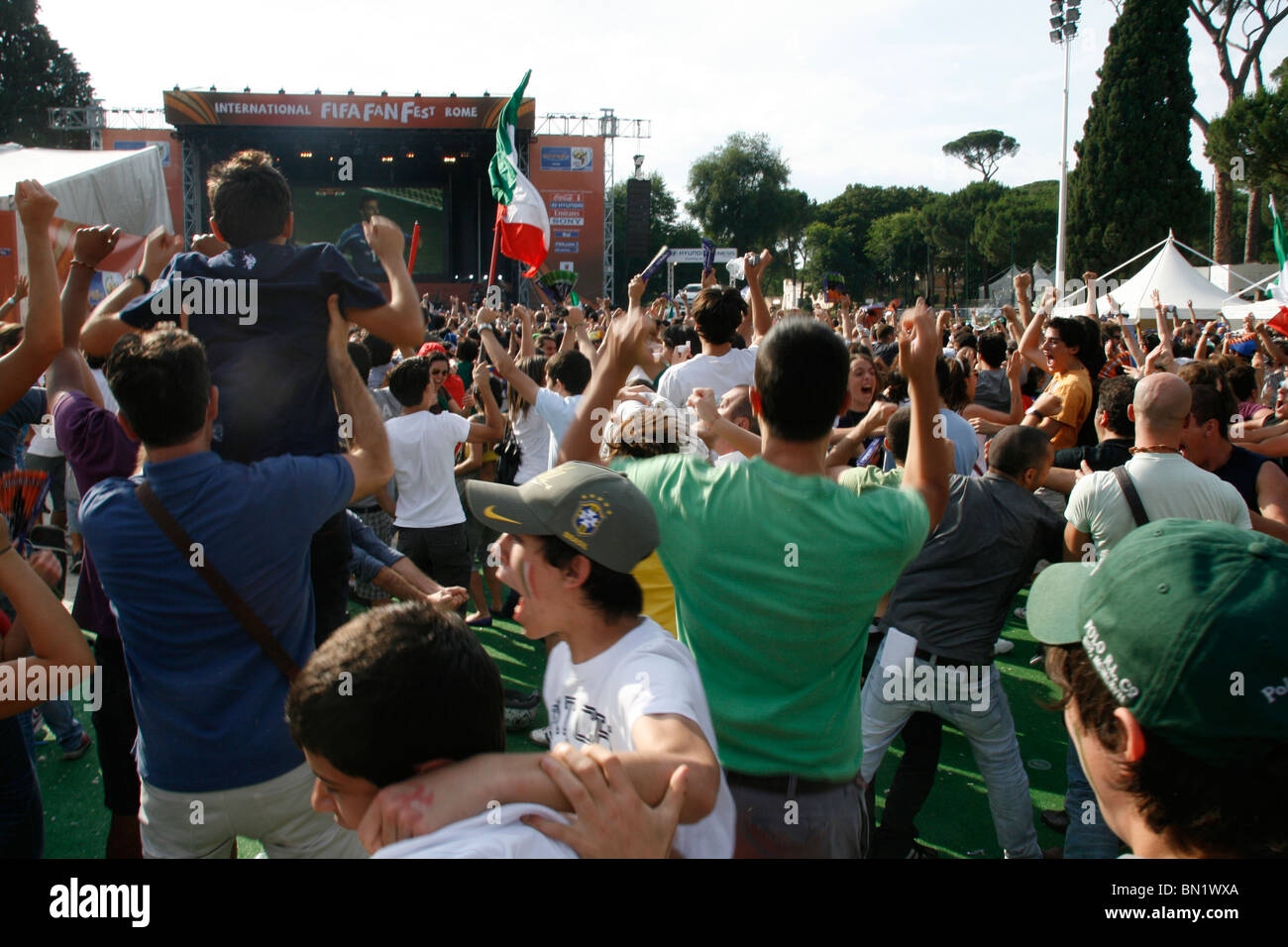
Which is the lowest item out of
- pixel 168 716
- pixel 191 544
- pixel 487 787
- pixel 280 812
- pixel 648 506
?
pixel 280 812

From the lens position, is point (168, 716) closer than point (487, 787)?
No

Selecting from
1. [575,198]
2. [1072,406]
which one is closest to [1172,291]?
[1072,406]

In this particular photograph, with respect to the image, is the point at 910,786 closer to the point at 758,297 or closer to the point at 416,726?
the point at 758,297

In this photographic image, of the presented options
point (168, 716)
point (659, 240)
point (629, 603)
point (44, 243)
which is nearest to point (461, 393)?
point (44, 243)

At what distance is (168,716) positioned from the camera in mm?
2188

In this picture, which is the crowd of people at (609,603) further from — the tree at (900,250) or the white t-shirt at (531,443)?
the tree at (900,250)

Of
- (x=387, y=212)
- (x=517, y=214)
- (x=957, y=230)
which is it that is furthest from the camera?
(x=957, y=230)

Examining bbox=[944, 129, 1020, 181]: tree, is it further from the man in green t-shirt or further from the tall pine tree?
the man in green t-shirt

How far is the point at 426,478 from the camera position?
5.32 metres

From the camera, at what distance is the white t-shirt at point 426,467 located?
527 cm

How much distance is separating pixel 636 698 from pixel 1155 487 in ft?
8.51

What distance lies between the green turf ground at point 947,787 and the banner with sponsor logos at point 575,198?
30.0 meters

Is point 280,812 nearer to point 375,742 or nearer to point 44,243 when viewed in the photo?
point 375,742
